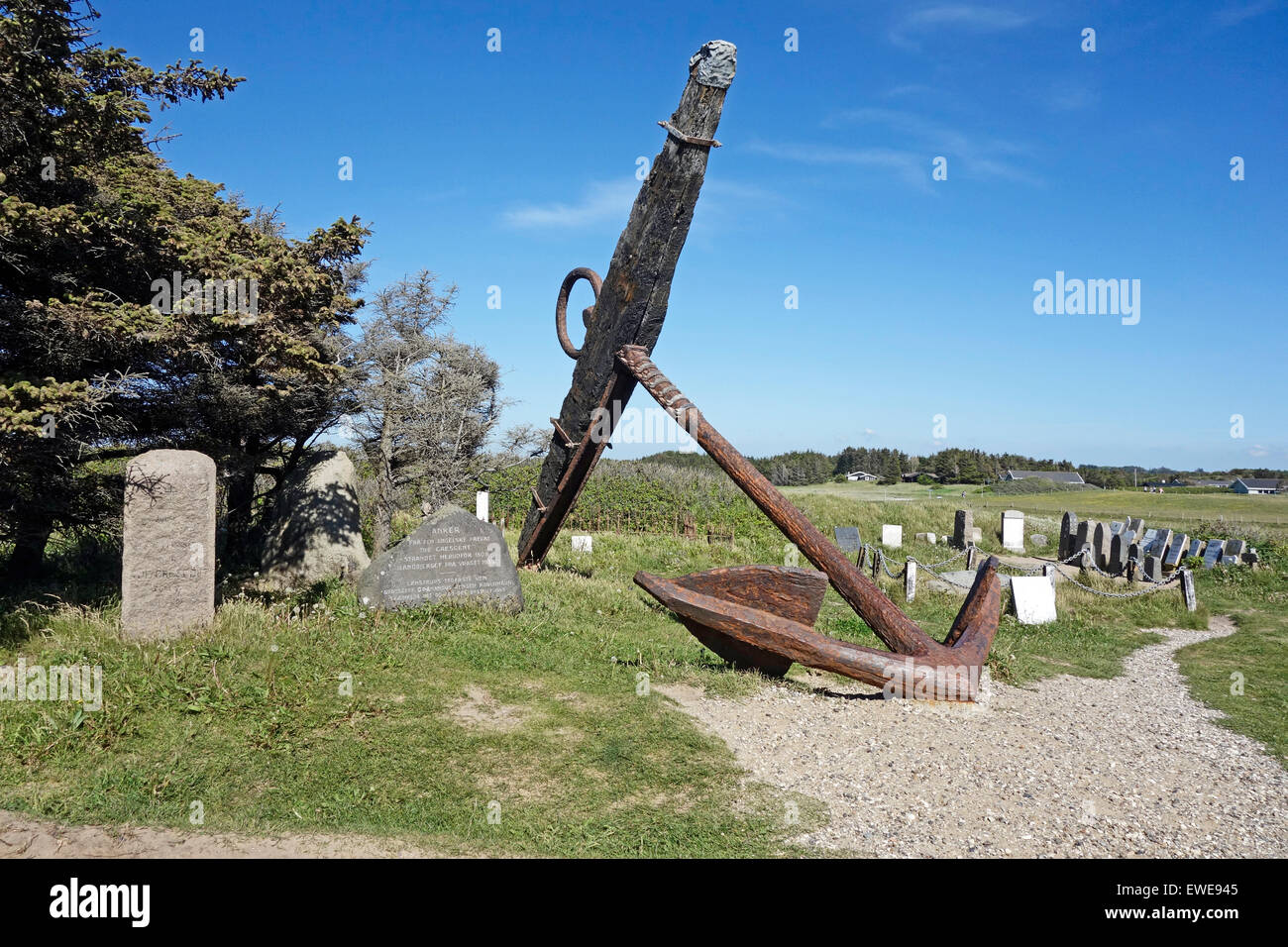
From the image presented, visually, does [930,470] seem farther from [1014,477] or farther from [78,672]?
[78,672]

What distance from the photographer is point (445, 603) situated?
7.09 metres

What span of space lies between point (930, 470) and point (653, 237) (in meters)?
55.0

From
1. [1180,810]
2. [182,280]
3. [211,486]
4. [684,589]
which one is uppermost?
[182,280]

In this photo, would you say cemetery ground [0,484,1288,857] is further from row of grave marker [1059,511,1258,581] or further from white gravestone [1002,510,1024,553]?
white gravestone [1002,510,1024,553]

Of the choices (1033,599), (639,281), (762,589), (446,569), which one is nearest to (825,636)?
(762,589)

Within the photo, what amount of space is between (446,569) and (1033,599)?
24.8 ft

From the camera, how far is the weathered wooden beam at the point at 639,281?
5.22m

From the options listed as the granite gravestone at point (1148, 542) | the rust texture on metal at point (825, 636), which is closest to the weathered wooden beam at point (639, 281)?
the rust texture on metal at point (825, 636)

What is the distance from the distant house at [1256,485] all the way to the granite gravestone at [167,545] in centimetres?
5498

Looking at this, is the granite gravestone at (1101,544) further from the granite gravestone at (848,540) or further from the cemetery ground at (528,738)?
the cemetery ground at (528,738)

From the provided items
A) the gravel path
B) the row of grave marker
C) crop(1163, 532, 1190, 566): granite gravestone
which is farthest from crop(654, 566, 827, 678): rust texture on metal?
crop(1163, 532, 1190, 566): granite gravestone

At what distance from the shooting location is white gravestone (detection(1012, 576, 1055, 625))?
9.44 m

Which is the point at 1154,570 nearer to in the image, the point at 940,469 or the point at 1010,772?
the point at 1010,772
